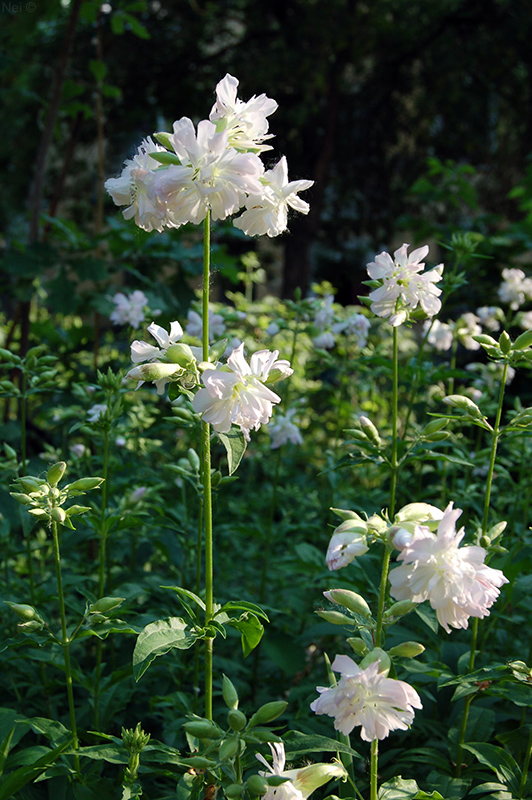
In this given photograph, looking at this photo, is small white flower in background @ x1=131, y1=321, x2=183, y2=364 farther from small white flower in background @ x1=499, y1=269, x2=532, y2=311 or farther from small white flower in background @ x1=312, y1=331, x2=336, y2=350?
small white flower in background @ x1=499, y1=269, x2=532, y2=311

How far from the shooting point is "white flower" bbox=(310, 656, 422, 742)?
1.06 metres

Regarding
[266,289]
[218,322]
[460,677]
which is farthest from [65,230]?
[266,289]

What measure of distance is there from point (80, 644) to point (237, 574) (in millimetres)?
1061

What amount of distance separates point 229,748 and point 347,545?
389 millimetres

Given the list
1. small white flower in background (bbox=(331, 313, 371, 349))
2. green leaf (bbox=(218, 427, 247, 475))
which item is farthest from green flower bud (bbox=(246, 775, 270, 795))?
small white flower in background (bbox=(331, 313, 371, 349))

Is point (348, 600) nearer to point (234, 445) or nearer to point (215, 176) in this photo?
point (234, 445)

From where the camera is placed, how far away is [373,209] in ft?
28.8

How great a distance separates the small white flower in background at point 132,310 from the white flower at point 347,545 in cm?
178

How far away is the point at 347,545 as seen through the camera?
1.12 meters

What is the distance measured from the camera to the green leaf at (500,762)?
1.50 meters

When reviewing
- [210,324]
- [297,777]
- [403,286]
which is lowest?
[297,777]

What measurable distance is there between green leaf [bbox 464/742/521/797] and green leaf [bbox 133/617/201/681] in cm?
76

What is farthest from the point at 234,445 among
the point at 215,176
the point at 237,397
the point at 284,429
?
the point at 284,429

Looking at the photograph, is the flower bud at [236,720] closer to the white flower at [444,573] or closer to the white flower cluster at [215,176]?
the white flower at [444,573]
